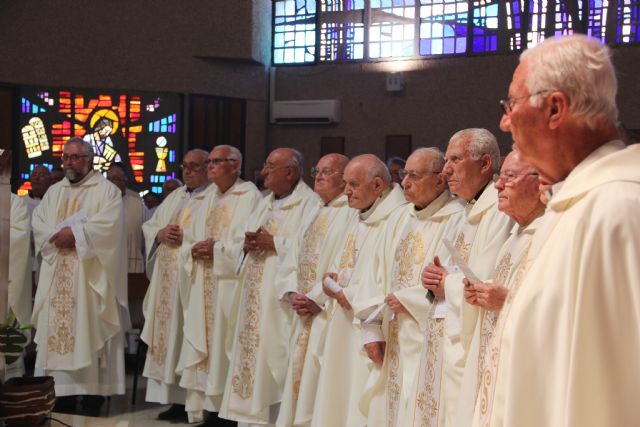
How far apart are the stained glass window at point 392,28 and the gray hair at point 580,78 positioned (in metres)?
11.8

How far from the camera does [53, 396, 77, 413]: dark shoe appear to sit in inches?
303

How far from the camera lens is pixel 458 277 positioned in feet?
13.6

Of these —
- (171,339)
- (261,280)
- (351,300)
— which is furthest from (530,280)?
(171,339)

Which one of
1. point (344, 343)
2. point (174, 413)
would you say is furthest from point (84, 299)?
point (344, 343)

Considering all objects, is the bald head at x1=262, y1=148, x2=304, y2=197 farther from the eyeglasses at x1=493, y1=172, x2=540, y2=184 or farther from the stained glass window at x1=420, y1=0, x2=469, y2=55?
the stained glass window at x1=420, y1=0, x2=469, y2=55

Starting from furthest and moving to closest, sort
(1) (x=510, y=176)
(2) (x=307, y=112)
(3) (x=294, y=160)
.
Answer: (2) (x=307, y=112), (3) (x=294, y=160), (1) (x=510, y=176)

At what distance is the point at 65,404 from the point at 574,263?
667 centimetres

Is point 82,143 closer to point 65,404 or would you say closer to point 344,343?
point 65,404

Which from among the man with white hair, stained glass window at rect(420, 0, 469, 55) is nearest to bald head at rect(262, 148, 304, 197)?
the man with white hair

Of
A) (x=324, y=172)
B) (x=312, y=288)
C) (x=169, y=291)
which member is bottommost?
(x=169, y=291)

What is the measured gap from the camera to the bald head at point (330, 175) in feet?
20.7

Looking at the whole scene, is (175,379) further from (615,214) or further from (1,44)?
(1,44)

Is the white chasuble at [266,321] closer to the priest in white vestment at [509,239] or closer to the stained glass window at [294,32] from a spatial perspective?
the priest in white vestment at [509,239]

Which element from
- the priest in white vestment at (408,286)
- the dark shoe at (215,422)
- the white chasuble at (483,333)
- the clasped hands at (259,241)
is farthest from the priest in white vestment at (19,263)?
the white chasuble at (483,333)
